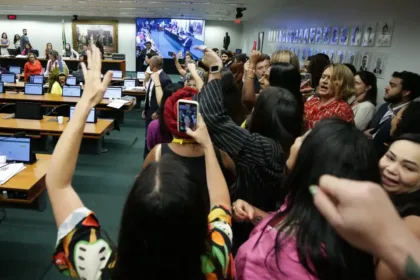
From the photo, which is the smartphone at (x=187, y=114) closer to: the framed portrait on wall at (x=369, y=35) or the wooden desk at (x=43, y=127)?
the wooden desk at (x=43, y=127)

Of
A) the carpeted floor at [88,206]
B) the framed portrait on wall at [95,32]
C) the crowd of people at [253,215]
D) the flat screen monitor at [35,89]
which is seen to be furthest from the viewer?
the framed portrait on wall at [95,32]

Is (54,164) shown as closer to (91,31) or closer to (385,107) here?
(385,107)

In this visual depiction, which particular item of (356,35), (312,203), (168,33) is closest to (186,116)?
(312,203)

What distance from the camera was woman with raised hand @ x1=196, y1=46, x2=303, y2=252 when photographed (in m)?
1.32

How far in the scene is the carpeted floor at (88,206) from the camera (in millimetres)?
2674

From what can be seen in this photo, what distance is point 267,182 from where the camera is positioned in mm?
1406

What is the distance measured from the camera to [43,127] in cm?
434

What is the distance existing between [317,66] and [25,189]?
310 centimetres

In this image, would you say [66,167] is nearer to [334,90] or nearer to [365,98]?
[334,90]

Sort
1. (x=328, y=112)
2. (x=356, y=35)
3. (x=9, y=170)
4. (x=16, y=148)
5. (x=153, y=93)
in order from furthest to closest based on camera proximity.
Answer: (x=356, y=35)
(x=153, y=93)
(x=16, y=148)
(x=9, y=170)
(x=328, y=112)

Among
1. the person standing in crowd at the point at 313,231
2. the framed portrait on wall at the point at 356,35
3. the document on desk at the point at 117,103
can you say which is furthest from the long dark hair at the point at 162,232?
the framed portrait on wall at the point at 356,35

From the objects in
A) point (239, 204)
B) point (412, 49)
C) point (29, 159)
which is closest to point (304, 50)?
point (412, 49)

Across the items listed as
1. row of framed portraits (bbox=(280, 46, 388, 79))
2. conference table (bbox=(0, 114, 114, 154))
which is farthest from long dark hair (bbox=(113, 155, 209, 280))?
row of framed portraits (bbox=(280, 46, 388, 79))

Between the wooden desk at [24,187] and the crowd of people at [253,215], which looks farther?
the wooden desk at [24,187]
